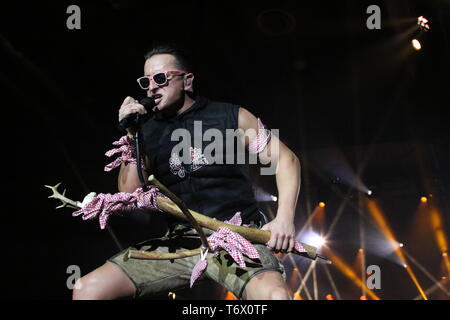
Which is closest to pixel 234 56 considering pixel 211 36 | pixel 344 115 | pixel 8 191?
pixel 211 36

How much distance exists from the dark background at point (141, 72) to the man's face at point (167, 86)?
1.98 meters

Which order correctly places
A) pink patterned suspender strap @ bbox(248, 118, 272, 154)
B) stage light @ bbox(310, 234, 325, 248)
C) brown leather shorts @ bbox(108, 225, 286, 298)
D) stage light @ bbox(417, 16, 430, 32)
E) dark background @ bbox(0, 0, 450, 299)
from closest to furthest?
brown leather shorts @ bbox(108, 225, 286, 298) < pink patterned suspender strap @ bbox(248, 118, 272, 154) < dark background @ bbox(0, 0, 450, 299) < stage light @ bbox(417, 16, 430, 32) < stage light @ bbox(310, 234, 325, 248)

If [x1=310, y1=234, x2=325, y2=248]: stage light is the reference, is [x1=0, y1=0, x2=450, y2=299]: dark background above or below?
above

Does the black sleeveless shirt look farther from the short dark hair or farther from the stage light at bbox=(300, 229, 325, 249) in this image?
the stage light at bbox=(300, 229, 325, 249)

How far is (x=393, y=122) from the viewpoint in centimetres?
780

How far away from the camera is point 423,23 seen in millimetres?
4895

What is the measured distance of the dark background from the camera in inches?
180

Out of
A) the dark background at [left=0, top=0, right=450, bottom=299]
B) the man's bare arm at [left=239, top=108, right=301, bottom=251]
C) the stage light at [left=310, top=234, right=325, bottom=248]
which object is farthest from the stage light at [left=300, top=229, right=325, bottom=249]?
the man's bare arm at [left=239, top=108, right=301, bottom=251]

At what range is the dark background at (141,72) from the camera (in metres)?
4.57

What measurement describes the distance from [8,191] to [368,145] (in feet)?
25.1

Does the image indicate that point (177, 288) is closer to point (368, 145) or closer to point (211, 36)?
point (211, 36)

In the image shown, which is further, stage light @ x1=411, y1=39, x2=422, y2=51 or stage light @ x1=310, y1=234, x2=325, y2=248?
stage light @ x1=310, y1=234, x2=325, y2=248

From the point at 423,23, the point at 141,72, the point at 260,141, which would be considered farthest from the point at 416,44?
the point at 260,141

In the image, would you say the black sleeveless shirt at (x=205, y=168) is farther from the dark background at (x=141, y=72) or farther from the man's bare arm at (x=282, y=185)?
the dark background at (x=141, y=72)
